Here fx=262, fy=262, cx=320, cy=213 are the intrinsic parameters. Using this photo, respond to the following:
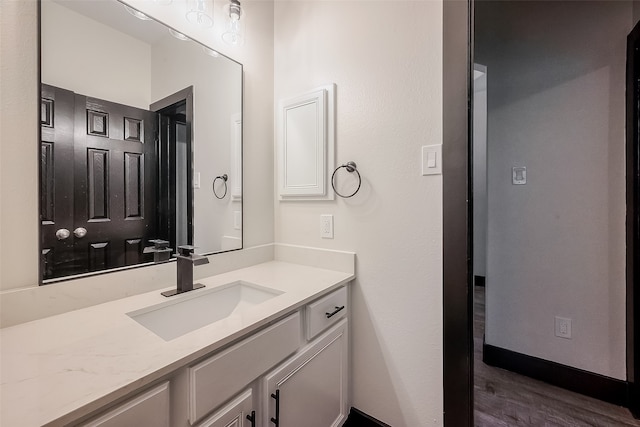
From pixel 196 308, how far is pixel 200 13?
53.6 inches

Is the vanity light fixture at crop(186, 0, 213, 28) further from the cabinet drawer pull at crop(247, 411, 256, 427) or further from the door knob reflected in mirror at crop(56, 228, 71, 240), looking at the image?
the cabinet drawer pull at crop(247, 411, 256, 427)

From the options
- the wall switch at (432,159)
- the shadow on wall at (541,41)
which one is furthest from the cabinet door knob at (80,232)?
the shadow on wall at (541,41)

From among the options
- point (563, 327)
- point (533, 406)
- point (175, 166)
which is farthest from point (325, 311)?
point (563, 327)

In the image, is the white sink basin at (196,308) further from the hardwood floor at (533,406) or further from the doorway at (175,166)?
the hardwood floor at (533,406)

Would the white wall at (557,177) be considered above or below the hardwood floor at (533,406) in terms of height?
above

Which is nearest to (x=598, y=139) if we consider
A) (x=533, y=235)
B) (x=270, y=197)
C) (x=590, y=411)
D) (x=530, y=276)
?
(x=533, y=235)

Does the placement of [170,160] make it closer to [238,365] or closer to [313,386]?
[238,365]

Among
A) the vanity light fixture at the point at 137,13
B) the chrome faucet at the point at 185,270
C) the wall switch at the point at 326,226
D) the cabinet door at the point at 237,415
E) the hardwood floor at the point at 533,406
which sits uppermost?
the vanity light fixture at the point at 137,13

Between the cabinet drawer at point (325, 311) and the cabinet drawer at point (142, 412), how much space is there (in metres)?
0.53

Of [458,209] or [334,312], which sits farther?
[334,312]

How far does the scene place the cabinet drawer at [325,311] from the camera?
41.4 inches

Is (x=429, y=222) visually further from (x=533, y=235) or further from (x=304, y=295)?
(x=533, y=235)

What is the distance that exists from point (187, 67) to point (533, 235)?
7.50 feet

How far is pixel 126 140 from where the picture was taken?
1.05 m
